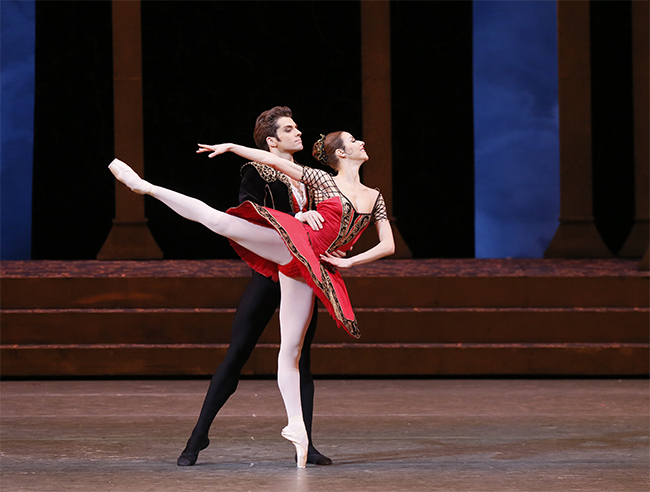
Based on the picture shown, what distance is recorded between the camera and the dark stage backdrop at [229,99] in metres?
9.44

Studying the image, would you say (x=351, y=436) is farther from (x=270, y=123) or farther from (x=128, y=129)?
(x=128, y=129)

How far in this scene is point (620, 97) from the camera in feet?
31.1

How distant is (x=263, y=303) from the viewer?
3752 mm

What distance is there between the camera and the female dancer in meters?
3.48

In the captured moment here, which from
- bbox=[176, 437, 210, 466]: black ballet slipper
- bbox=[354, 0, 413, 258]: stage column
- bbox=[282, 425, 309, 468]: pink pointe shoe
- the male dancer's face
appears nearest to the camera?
bbox=[282, 425, 309, 468]: pink pointe shoe

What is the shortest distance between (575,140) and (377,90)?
2.13 metres

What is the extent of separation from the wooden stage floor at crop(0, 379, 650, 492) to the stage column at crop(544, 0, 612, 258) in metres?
3.29

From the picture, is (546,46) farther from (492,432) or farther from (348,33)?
(492,432)

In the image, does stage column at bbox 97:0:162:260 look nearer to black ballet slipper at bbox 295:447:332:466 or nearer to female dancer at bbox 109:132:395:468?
female dancer at bbox 109:132:395:468

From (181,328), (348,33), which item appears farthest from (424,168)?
(181,328)

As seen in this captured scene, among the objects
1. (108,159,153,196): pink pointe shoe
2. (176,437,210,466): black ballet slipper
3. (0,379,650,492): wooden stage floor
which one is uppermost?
(108,159,153,196): pink pointe shoe

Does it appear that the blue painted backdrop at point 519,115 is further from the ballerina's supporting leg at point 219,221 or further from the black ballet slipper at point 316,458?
the ballerina's supporting leg at point 219,221

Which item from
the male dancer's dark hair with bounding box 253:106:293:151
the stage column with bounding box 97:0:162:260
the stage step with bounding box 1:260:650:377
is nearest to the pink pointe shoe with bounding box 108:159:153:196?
the male dancer's dark hair with bounding box 253:106:293:151

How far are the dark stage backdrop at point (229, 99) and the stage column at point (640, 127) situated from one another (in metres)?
1.70
